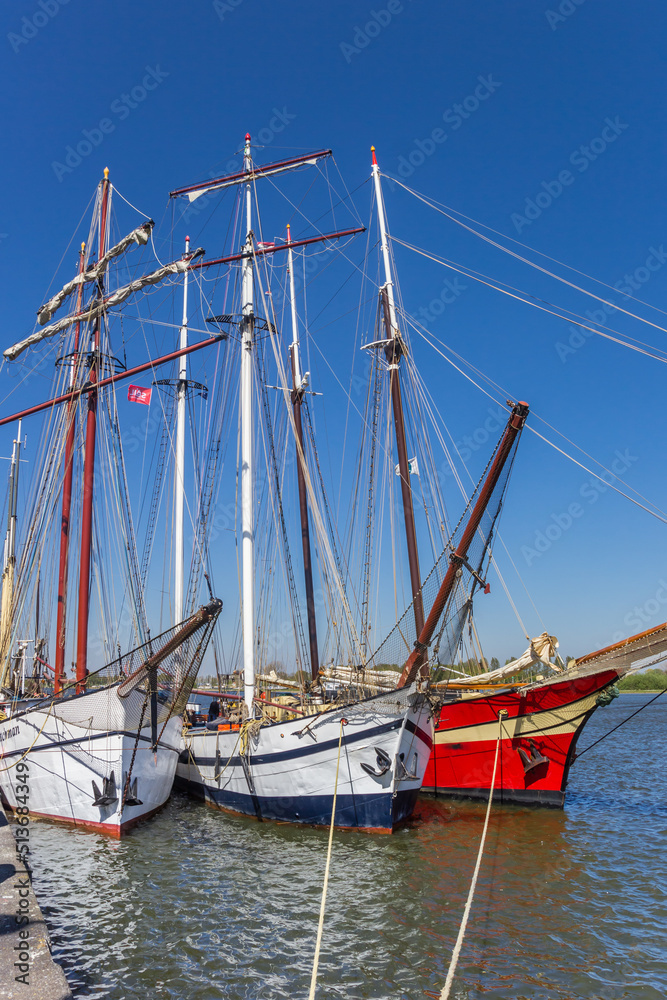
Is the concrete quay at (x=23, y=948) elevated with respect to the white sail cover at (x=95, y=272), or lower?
lower

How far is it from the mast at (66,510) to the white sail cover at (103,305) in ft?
3.10

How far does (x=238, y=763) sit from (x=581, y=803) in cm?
1144

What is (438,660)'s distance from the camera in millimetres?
15766

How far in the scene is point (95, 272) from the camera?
25.6m

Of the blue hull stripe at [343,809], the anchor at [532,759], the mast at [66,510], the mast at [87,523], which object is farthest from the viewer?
the mast at [66,510]

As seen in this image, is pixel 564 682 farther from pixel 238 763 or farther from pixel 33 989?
pixel 33 989

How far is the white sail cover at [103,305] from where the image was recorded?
79.4 feet

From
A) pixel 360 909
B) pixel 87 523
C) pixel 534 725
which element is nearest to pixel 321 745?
pixel 360 909

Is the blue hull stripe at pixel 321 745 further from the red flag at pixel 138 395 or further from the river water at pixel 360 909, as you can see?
the red flag at pixel 138 395

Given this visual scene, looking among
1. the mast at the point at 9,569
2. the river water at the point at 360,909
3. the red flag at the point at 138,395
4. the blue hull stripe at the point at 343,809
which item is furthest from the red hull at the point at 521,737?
the red flag at the point at 138,395

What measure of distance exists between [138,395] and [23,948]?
2353cm

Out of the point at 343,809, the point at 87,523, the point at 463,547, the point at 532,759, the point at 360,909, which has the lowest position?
the point at 360,909

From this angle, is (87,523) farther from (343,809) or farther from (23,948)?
(23,948)

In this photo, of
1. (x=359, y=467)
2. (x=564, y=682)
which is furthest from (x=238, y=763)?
(x=359, y=467)
